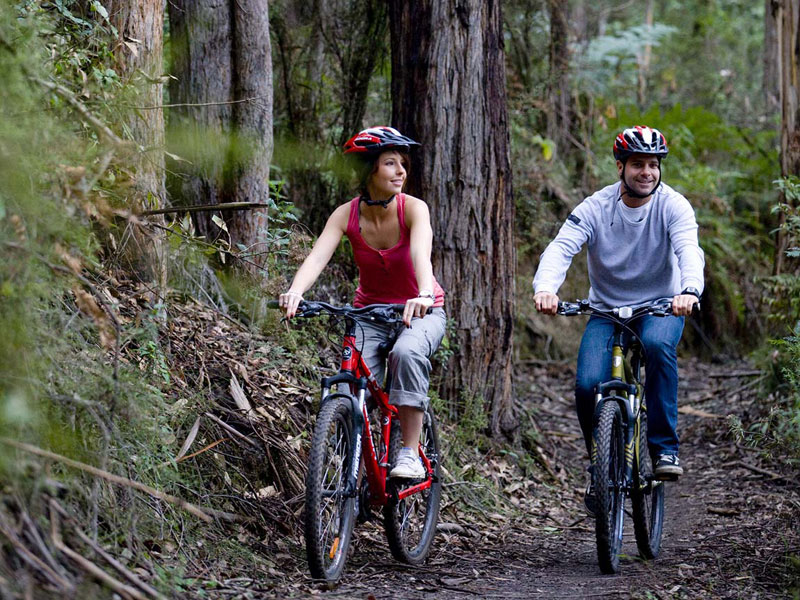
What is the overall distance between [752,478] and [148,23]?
6072 millimetres

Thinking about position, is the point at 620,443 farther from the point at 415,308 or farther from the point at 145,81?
the point at 145,81

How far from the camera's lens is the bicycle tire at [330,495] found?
4461 mm

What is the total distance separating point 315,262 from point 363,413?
0.93m

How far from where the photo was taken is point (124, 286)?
5863 mm

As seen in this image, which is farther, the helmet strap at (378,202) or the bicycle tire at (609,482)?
the helmet strap at (378,202)

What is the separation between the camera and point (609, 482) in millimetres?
5125

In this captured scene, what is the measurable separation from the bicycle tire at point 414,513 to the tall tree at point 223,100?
2.08 m

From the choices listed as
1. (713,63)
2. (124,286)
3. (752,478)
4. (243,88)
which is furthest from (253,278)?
(713,63)

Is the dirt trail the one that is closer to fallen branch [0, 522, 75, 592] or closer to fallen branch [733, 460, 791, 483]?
fallen branch [733, 460, 791, 483]

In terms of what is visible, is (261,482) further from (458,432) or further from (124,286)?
(458,432)

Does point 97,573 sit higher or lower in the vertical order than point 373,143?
lower

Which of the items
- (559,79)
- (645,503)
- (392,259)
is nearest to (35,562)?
(392,259)

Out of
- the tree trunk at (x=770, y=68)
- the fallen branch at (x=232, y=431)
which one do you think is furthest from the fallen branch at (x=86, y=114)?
the tree trunk at (x=770, y=68)

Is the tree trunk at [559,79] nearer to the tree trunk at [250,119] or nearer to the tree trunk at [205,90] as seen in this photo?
the tree trunk at [250,119]
